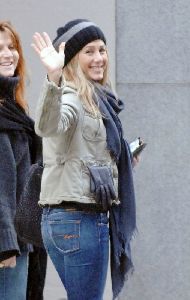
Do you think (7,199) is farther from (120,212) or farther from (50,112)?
(50,112)

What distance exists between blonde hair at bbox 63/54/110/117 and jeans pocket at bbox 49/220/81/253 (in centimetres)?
50

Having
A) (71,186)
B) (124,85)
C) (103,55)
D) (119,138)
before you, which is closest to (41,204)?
(71,186)

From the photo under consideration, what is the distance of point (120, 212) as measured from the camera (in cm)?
411

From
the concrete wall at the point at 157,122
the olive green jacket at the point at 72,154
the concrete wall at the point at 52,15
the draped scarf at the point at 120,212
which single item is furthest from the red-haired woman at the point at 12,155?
the concrete wall at the point at 157,122

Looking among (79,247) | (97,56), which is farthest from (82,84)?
(79,247)

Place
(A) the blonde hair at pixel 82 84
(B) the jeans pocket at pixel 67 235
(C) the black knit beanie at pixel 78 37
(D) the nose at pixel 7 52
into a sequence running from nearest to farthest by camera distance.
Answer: (B) the jeans pocket at pixel 67 235 → (A) the blonde hair at pixel 82 84 → (C) the black knit beanie at pixel 78 37 → (D) the nose at pixel 7 52

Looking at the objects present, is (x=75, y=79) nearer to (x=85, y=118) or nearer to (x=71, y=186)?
(x=85, y=118)

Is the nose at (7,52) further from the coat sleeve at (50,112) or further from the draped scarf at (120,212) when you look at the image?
the coat sleeve at (50,112)

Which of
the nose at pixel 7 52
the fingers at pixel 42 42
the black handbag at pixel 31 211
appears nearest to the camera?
the fingers at pixel 42 42

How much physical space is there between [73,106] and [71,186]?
339 millimetres

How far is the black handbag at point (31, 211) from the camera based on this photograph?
4.25 m

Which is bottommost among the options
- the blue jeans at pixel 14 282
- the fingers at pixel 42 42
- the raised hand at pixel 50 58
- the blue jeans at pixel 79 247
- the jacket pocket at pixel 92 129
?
the blue jeans at pixel 14 282

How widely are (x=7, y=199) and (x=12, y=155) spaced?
214 mm

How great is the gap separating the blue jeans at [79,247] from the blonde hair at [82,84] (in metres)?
0.47
